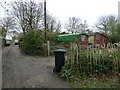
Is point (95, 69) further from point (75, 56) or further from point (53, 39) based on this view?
point (53, 39)

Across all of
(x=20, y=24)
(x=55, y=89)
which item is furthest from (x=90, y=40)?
(x=55, y=89)

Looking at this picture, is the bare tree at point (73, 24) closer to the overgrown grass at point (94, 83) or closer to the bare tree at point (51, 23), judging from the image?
the bare tree at point (51, 23)

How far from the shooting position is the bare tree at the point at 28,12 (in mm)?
18250

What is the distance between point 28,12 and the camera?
1850 centimetres

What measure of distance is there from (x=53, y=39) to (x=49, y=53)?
4.11m

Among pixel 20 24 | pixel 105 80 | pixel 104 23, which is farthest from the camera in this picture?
pixel 104 23

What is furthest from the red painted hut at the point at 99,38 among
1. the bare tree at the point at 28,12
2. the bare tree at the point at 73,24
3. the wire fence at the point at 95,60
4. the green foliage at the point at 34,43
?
the wire fence at the point at 95,60

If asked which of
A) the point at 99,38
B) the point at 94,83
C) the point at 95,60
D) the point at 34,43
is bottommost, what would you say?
the point at 94,83

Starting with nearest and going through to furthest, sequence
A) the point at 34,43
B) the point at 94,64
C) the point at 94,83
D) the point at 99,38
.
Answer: the point at 94,83 < the point at 94,64 < the point at 34,43 < the point at 99,38

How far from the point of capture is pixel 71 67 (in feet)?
15.3

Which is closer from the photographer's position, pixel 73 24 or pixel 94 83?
pixel 94 83

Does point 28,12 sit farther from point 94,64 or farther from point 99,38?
point 99,38

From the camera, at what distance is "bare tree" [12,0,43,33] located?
18250mm

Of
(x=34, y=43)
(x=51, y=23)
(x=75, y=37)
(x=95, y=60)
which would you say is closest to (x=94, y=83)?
(x=95, y=60)
